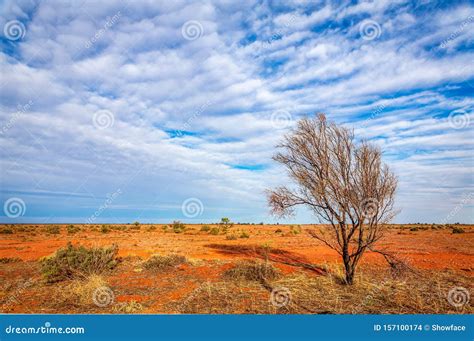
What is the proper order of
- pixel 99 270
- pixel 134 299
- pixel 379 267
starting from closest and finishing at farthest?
pixel 134 299
pixel 99 270
pixel 379 267

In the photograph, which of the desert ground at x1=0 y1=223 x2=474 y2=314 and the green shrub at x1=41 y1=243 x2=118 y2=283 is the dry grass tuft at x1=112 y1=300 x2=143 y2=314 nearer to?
the desert ground at x1=0 y1=223 x2=474 y2=314

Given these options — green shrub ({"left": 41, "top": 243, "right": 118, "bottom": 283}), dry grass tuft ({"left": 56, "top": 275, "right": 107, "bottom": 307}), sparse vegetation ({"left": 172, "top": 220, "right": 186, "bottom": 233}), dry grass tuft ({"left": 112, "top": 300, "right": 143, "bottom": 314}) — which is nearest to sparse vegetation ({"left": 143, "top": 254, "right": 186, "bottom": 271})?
green shrub ({"left": 41, "top": 243, "right": 118, "bottom": 283})

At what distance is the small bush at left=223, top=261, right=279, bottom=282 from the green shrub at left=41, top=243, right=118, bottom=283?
195 inches

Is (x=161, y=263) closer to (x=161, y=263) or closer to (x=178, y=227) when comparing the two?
(x=161, y=263)

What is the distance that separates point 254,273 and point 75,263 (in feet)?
22.0

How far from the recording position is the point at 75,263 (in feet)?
37.8

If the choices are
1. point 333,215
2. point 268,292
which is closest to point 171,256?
point 268,292

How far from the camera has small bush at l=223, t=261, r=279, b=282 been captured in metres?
10.7

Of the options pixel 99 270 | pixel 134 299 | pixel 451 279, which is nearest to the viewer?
pixel 134 299

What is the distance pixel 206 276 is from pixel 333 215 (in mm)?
5147

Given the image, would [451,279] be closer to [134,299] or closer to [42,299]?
[134,299]

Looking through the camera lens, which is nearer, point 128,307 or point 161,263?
point 128,307

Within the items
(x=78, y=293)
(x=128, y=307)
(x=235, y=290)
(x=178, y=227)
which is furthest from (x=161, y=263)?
(x=178, y=227)

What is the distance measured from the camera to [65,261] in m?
11.4
